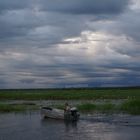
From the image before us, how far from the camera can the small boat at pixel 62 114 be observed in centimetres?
5297

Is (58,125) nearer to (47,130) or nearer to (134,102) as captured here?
(47,130)

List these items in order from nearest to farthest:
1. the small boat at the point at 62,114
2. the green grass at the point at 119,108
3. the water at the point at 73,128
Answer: the water at the point at 73,128
the small boat at the point at 62,114
the green grass at the point at 119,108

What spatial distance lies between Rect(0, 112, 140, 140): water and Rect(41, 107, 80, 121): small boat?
0.81 m

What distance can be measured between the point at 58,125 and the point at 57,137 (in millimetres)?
10943

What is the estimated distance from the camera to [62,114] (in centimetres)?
5484

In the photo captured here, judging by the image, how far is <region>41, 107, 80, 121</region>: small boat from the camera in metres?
53.0

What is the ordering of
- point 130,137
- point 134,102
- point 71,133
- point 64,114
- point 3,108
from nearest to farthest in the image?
point 130,137
point 71,133
point 64,114
point 134,102
point 3,108

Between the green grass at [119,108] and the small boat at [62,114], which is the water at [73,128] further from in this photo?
the green grass at [119,108]

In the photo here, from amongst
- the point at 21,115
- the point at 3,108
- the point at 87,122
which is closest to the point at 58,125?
the point at 87,122

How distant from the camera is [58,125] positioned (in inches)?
1998

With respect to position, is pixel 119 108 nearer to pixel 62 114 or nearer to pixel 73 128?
pixel 62 114

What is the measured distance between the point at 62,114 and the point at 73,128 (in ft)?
27.8

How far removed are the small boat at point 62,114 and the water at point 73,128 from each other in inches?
31.8

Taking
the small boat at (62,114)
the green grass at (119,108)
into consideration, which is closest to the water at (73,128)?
the small boat at (62,114)
